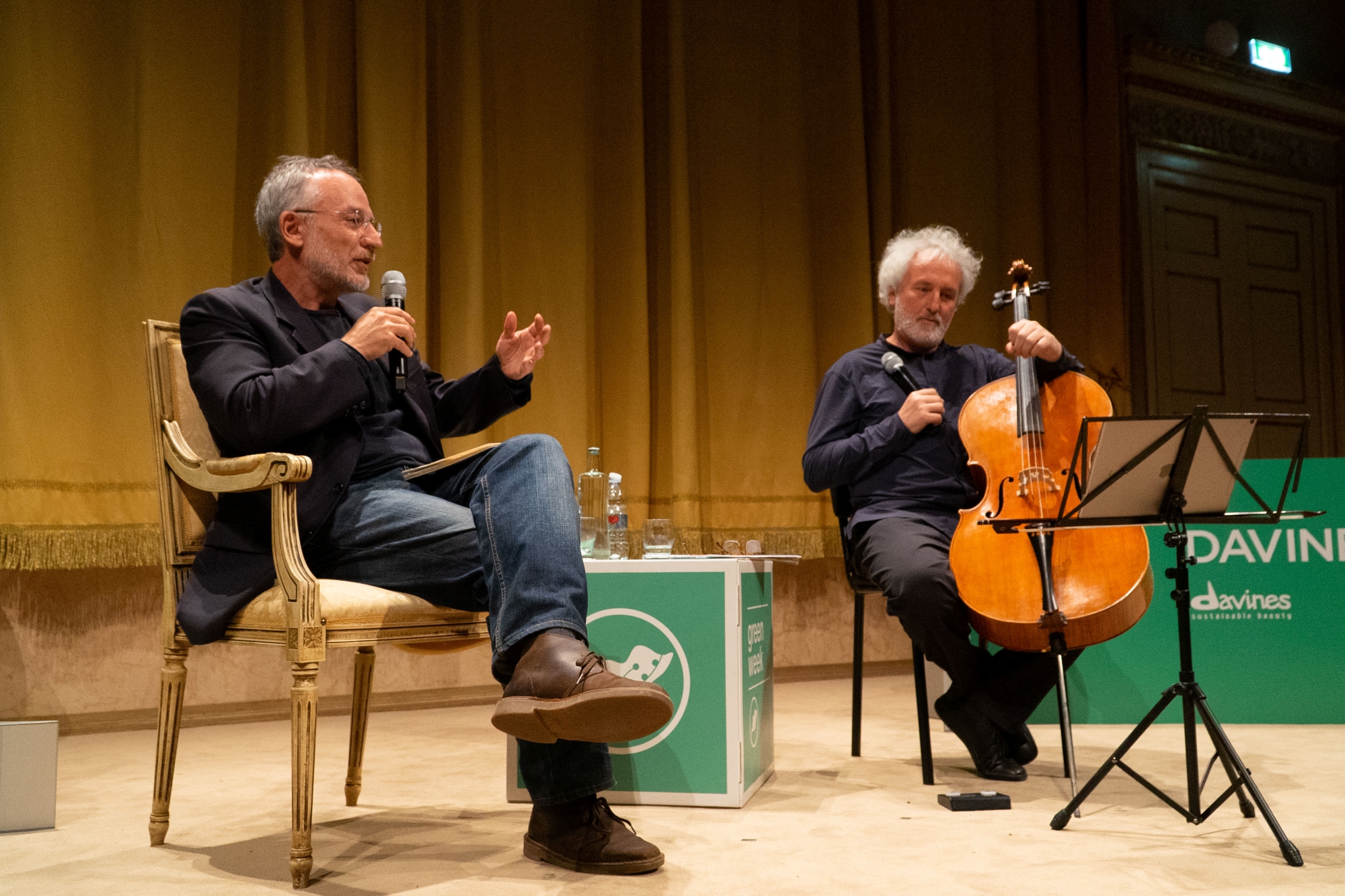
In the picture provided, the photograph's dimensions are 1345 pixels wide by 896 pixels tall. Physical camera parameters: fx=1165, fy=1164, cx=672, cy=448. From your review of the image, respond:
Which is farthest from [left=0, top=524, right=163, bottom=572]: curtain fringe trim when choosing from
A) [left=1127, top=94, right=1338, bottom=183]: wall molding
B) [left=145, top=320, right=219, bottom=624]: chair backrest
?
[left=1127, top=94, right=1338, bottom=183]: wall molding

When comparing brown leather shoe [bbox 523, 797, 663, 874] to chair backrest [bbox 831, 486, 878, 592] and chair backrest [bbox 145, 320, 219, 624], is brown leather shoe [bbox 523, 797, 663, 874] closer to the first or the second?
chair backrest [bbox 145, 320, 219, 624]

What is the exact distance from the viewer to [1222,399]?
19.5ft

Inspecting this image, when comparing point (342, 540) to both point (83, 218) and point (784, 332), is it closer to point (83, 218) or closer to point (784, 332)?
point (83, 218)

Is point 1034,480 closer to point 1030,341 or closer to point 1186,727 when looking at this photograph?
point 1030,341

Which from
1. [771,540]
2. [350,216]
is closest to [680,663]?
[350,216]

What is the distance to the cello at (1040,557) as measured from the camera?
7.57ft

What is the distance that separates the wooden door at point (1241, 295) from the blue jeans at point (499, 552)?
4574 millimetres

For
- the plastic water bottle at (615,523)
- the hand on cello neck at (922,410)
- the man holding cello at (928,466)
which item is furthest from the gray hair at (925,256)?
the plastic water bottle at (615,523)

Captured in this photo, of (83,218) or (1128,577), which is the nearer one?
(1128,577)

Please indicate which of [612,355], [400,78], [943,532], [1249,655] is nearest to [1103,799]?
[943,532]

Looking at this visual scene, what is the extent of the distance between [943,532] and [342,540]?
1429mm

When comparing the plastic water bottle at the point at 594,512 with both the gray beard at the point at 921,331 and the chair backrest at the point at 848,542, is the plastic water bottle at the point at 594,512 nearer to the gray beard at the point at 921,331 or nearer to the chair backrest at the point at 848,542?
the chair backrest at the point at 848,542

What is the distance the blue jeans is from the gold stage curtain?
5.54 ft

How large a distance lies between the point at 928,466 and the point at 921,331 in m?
0.40
